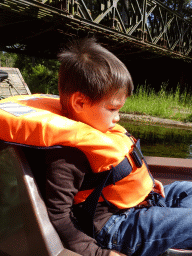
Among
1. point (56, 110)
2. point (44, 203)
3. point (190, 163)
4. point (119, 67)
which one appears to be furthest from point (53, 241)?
point (190, 163)

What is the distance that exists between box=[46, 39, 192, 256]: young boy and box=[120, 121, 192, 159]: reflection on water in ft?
5.85

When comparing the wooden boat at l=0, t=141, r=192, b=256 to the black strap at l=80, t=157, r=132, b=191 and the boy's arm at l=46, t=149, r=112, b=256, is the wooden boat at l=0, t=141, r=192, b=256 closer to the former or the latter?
the boy's arm at l=46, t=149, r=112, b=256

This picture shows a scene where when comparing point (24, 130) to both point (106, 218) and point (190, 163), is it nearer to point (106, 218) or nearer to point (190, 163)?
point (106, 218)

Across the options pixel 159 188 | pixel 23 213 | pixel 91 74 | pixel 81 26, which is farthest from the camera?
pixel 81 26

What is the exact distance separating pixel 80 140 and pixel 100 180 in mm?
201

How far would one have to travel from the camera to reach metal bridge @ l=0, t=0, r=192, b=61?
4609 millimetres

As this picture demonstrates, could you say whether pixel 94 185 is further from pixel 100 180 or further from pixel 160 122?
pixel 160 122

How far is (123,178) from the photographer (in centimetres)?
102

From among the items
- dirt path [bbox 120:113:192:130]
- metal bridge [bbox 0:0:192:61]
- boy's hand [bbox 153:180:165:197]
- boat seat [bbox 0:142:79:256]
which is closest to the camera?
boat seat [bbox 0:142:79:256]

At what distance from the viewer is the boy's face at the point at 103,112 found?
97 cm

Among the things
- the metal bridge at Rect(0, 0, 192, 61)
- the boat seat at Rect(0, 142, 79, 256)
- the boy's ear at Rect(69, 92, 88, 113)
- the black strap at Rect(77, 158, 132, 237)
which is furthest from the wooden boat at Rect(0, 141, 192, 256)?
the metal bridge at Rect(0, 0, 192, 61)

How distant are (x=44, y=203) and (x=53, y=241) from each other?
13cm

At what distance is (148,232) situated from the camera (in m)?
0.95

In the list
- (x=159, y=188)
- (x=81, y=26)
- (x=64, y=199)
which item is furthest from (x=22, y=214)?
(x=81, y=26)
